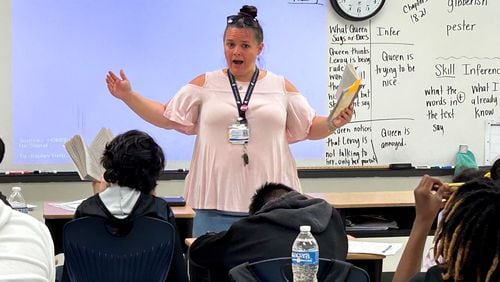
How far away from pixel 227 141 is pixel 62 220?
1086mm

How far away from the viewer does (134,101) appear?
3.62 metres

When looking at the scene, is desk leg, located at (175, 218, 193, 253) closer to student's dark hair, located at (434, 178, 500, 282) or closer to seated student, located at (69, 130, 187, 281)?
seated student, located at (69, 130, 187, 281)

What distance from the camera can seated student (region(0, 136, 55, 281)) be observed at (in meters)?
1.12

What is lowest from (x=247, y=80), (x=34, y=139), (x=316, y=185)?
(x=316, y=185)

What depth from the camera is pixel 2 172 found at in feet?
16.8

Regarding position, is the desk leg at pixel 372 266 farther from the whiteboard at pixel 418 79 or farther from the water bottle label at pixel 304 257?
the whiteboard at pixel 418 79

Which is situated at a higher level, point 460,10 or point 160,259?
point 460,10

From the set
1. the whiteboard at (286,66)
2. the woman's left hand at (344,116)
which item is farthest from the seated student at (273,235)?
the whiteboard at (286,66)

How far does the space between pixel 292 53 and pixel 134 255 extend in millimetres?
2940

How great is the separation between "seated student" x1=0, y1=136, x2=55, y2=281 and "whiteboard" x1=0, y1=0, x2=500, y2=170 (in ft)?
13.5

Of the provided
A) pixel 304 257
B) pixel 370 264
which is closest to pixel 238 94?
pixel 370 264

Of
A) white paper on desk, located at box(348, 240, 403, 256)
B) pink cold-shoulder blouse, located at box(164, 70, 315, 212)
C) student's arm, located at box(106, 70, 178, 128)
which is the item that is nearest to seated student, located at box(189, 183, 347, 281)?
white paper on desk, located at box(348, 240, 403, 256)

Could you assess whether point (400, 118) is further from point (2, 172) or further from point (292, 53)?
point (2, 172)

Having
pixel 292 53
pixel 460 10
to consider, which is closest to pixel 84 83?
pixel 292 53
